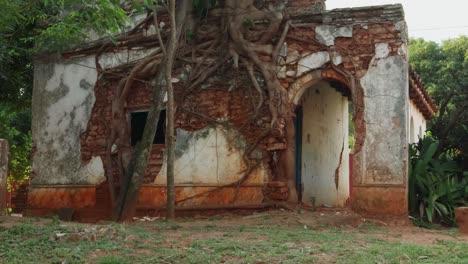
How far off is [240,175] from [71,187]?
12.6 feet

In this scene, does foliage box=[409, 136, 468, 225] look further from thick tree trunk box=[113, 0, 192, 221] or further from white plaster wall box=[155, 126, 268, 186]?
thick tree trunk box=[113, 0, 192, 221]

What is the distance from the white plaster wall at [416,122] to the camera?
15.8m

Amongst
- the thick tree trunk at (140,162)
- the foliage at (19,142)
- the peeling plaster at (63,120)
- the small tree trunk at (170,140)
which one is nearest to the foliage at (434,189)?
the small tree trunk at (170,140)

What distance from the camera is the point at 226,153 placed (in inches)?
437

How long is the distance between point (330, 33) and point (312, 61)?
587 millimetres

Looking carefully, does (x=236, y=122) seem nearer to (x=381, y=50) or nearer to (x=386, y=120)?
(x=386, y=120)

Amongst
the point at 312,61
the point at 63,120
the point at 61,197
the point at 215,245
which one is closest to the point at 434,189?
the point at 312,61

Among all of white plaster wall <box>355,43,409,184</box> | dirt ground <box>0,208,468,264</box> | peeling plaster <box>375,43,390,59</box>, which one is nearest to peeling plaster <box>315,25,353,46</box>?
peeling plaster <box>375,43,390,59</box>

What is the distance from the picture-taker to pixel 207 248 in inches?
257

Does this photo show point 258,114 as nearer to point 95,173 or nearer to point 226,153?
point 226,153

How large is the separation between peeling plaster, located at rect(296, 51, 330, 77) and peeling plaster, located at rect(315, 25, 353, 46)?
0.21m

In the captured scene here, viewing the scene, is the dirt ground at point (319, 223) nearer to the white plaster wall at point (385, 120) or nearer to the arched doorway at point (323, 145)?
the white plaster wall at point (385, 120)

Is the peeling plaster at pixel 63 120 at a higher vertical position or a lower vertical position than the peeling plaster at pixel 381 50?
lower

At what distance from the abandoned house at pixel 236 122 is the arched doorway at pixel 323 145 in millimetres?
46
